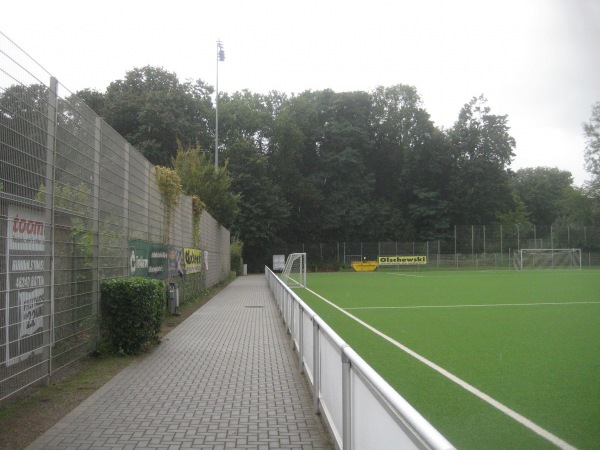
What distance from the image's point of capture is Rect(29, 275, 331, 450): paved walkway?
5555mm

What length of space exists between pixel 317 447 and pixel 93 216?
6.02 metres

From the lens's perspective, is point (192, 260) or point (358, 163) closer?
point (192, 260)

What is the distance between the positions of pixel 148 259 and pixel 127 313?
393cm

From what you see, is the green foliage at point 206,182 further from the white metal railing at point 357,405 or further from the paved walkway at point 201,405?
the white metal railing at point 357,405

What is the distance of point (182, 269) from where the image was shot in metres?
19.0

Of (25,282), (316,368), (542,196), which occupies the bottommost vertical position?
(316,368)

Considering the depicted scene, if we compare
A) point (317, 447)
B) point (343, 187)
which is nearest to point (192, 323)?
point (317, 447)

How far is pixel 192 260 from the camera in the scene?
21656 mm

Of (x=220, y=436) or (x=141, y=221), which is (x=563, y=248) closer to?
(x=141, y=221)

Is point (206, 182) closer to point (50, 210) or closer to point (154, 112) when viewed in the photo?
point (154, 112)

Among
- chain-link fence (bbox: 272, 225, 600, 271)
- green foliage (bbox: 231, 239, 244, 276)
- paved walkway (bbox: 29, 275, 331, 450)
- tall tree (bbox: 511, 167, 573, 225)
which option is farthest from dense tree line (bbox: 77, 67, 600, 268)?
paved walkway (bbox: 29, 275, 331, 450)

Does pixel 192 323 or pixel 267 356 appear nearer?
pixel 267 356

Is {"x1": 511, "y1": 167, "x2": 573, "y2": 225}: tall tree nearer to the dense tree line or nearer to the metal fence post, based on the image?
the dense tree line

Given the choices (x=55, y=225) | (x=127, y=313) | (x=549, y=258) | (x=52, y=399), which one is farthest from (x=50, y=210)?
(x=549, y=258)
